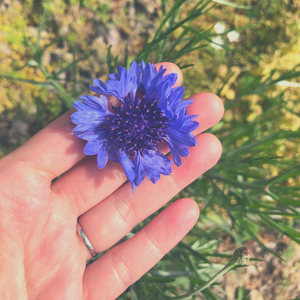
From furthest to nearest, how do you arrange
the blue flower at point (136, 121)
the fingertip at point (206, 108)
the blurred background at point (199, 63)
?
the blurred background at point (199, 63) < the fingertip at point (206, 108) < the blue flower at point (136, 121)

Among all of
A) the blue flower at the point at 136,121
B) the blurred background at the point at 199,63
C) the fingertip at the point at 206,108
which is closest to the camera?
the blue flower at the point at 136,121

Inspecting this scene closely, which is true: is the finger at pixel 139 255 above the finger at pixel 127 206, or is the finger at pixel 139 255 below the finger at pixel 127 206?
below

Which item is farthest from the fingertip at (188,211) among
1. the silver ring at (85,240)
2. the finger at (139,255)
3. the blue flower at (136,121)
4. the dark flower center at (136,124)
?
the silver ring at (85,240)

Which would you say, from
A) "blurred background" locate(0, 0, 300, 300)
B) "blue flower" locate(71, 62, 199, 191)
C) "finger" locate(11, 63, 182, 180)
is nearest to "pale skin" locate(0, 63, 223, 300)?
"finger" locate(11, 63, 182, 180)

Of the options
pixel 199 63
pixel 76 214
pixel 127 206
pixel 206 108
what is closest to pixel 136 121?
pixel 206 108

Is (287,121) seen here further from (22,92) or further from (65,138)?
(22,92)

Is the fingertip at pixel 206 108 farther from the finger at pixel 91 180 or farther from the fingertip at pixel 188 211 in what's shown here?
the fingertip at pixel 188 211

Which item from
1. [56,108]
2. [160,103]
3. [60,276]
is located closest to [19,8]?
[56,108]
